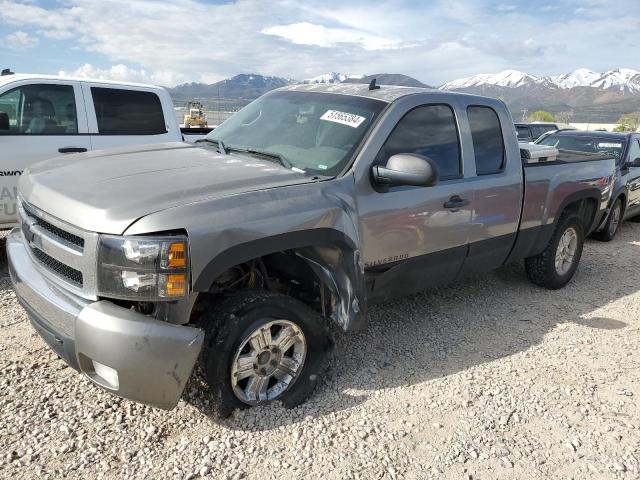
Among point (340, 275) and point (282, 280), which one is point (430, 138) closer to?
point (340, 275)

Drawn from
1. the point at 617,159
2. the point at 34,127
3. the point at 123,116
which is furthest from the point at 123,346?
the point at 617,159

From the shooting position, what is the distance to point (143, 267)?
2387 mm

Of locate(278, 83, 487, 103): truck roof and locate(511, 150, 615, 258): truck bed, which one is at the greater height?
locate(278, 83, 487, 103): truck roof

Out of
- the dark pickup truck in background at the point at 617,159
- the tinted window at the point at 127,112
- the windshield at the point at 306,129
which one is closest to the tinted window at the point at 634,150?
the dark pickup truck in background at the point at 617,159

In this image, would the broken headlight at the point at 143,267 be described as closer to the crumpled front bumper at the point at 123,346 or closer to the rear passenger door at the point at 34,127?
the crumpled front bumper at the point at 123,346

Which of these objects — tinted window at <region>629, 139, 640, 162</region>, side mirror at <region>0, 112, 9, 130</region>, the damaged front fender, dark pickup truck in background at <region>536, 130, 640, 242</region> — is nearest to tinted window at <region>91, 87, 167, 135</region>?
side mirror at <region>0, 112, 9, 130</region>

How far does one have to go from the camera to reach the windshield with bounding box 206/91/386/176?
3.37 meters

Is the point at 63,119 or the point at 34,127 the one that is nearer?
the point at 34,127

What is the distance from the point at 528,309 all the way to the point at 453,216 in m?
1.72

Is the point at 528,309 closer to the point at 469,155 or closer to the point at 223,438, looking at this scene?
the point at 469,155

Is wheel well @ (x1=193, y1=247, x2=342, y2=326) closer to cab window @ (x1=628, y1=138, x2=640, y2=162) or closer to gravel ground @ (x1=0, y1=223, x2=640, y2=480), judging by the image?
gravel ground @ (x1=0, y1=223, x2=640, y2=480)

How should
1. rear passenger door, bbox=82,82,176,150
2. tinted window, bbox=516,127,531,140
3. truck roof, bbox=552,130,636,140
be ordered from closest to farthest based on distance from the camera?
rear passenger door, bbox=82,82,176,150 < truck roof, bbox=552,130,636,140 < tinted window, bbox=516,127,531,140

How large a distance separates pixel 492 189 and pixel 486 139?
0.42 m

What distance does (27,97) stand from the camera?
17.6 ft
